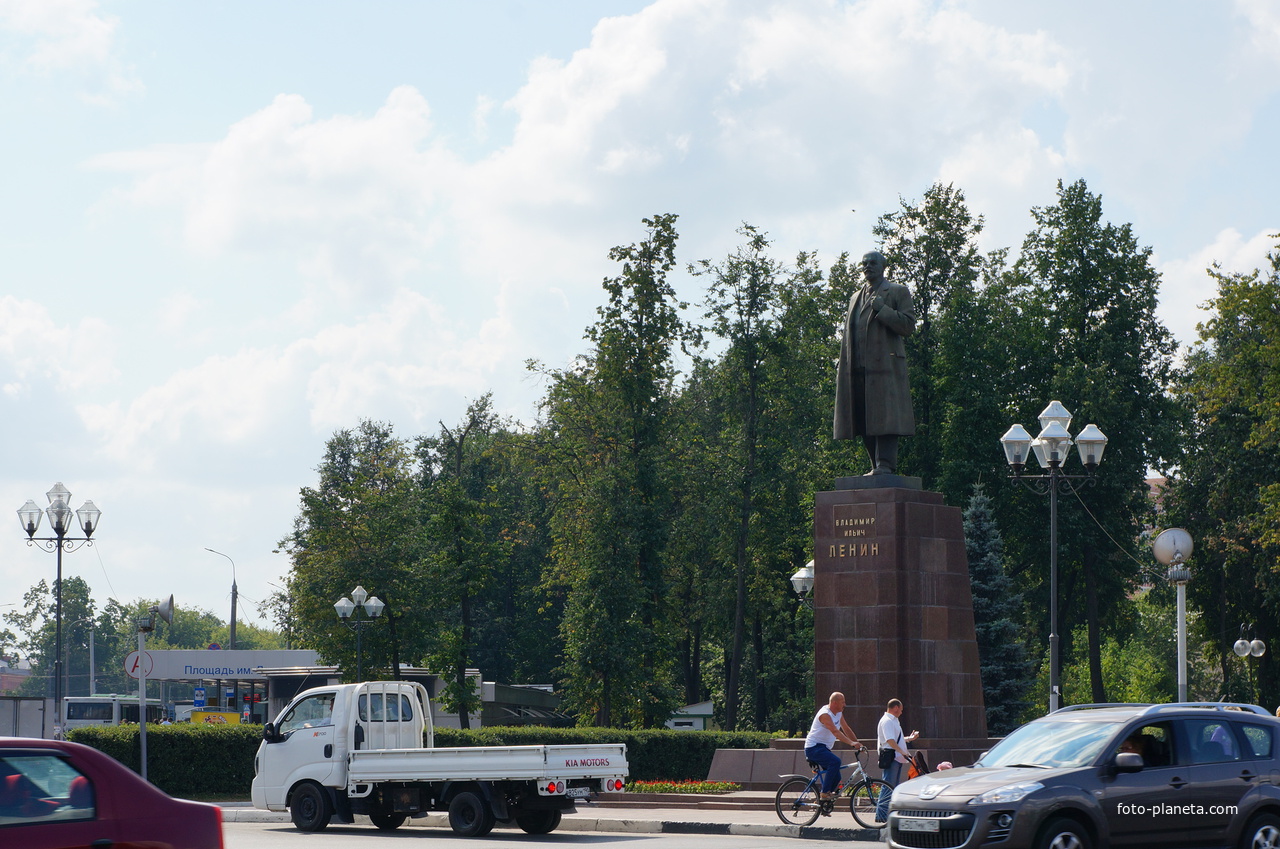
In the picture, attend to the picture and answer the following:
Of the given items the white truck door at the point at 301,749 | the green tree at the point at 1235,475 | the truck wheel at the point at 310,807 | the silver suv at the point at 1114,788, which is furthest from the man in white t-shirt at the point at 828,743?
the green tree at the point at 1235,475

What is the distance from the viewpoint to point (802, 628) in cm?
5197

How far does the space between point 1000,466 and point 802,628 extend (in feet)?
31.4

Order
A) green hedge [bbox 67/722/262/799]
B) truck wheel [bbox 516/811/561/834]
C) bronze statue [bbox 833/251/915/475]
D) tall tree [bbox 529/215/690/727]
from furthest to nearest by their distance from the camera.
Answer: tall tree [bbox 529/215/690/727], green hedge [bbox 67/722/262/799], bronze statue [bbox 833/251/915/475], truck wheel [bbox 516/811/561/834]

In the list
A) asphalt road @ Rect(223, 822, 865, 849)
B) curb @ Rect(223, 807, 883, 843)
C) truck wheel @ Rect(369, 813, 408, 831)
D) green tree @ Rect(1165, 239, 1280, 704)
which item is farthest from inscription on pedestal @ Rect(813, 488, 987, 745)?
green tree @ Rect(1165, 239, 1280, 704)

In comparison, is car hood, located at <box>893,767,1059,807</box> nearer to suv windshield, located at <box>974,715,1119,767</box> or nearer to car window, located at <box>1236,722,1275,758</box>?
suv windshield, located at <box>974,715,1119,767</box>

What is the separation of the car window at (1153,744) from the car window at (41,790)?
315 inches

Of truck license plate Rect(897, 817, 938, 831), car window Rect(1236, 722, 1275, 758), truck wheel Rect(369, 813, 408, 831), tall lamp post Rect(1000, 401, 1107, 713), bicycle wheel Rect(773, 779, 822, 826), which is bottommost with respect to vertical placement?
truck wheel Rect(369, 813, 408, 831)

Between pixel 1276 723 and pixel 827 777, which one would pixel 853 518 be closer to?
pixel 827 777

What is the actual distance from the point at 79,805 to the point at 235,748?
24086 millimetres

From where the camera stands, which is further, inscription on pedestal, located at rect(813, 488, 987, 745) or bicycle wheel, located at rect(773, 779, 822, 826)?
inscription on pedestal, located at rect(813, 488, 987, 745)

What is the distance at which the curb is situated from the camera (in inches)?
705

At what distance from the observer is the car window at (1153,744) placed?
12086 millimetres

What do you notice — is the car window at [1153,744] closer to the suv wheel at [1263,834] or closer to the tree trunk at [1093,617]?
the suv wheel at [1263,834]

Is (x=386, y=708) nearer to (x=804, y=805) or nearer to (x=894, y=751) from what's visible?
(x=804, y=805)
